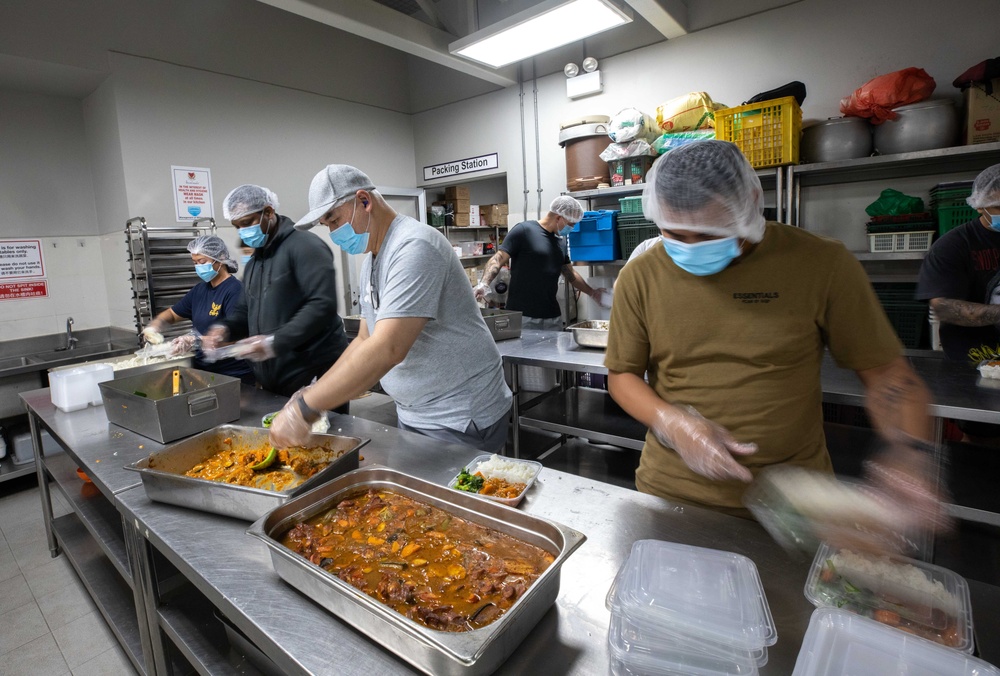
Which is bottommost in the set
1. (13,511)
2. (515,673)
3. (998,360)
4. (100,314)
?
(13,511)

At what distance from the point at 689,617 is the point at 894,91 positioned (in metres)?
3.88

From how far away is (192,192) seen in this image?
15.1 ft

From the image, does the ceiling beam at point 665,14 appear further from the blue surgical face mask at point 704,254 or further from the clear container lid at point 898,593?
the clear container lid at point 898,593

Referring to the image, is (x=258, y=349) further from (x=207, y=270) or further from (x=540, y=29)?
(x=540, y=29)

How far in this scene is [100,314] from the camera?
16.1ft

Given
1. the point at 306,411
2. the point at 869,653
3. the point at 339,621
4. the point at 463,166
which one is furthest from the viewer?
the point at 463,166

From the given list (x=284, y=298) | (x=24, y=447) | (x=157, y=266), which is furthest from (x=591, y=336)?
(x=24, y=447)

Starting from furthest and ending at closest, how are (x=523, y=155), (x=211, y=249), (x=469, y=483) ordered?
(x=523, y=155), (x=211, y=249), (x=469, y=483)

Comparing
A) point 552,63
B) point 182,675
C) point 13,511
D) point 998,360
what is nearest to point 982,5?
point 998,360

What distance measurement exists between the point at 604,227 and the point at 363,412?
8.71ft

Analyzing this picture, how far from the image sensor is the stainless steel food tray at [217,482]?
1330 mm

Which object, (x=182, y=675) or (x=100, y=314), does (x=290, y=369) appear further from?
(x=100, y=314)

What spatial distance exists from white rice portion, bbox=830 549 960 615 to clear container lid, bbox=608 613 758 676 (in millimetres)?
339

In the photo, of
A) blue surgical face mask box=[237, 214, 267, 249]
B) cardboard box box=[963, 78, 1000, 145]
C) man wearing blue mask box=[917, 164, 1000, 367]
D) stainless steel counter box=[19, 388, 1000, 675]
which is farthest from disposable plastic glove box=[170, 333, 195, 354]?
cardboard box box=[963, 78, 1000, 145]
